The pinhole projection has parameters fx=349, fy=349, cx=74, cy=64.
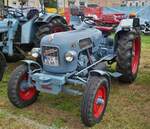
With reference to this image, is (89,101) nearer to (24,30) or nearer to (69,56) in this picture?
(69,56)

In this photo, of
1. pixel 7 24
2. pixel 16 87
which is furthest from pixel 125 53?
pixel 7 24

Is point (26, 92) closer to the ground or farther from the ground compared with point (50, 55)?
closer to the ground

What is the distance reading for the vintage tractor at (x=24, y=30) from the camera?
739 centimetres

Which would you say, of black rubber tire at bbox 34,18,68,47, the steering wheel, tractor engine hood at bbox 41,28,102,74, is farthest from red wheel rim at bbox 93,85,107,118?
black rubber tire at bbox 34,18,68,47

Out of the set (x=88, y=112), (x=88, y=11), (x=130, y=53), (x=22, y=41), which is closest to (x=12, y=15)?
(x=22, y=41)

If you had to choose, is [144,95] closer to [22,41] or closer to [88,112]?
[88,112]

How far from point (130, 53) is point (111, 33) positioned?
99 centimetres

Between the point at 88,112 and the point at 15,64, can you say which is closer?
the point at 88,112

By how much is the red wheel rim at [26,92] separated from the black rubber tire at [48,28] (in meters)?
1.83

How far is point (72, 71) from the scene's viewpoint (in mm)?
5195

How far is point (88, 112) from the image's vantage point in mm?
4617

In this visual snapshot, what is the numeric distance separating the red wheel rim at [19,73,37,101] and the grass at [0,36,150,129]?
163mm

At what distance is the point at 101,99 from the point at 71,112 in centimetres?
60

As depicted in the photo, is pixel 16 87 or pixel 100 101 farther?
pixel 16 87
